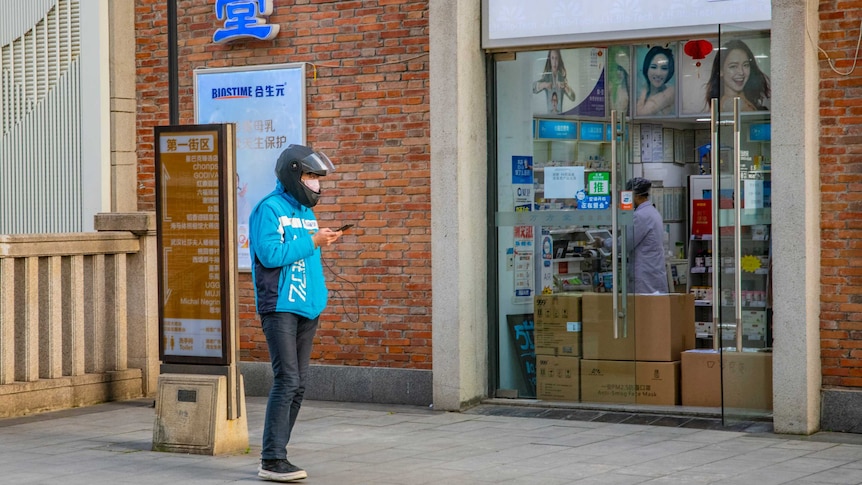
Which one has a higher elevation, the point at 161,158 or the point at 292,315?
the point at 161,158

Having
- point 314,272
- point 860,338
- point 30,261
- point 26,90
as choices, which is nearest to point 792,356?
point 860,338

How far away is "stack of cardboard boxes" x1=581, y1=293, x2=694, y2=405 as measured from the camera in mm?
10234

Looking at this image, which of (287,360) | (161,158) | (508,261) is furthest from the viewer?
(508,261)

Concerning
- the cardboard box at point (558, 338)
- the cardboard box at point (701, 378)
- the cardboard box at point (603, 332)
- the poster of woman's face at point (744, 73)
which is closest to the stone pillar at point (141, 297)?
the cardboard box at point (558, 338)

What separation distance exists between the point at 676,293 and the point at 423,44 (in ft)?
9.90

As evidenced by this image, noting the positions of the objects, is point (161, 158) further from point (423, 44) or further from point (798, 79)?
point (798, 79)

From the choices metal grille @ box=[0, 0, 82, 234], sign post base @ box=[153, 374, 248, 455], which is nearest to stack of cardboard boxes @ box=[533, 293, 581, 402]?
sign post base @ box=[153, 374, 248, 455]

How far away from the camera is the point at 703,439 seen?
8.98 m

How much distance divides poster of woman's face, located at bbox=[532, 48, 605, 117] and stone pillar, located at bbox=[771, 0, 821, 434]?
5.63ft

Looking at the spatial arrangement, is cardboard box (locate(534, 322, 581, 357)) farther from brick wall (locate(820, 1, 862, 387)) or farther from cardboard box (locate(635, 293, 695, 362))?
brick wall (locate(820, 1, 862, 387))

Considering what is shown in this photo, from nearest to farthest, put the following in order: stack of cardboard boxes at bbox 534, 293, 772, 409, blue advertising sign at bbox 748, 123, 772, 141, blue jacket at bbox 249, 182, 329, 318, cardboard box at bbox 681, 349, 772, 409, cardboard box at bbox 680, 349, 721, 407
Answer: blue jacket at bbox 249, 182, 329, 318 < cardboard box at bbox 681, 349, 772, 409 < blue advertising sign at bbox 748, 123, 772, 141 < cardboard box at bbox 680, 349, 721, 407 < stack of cardboard boxes at bbox 534, 293, 772, 409

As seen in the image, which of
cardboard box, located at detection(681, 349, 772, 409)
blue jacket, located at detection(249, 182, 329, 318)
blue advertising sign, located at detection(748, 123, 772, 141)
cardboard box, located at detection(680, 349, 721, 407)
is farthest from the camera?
cardboard box, located at detection(680, 349, 721, 407)

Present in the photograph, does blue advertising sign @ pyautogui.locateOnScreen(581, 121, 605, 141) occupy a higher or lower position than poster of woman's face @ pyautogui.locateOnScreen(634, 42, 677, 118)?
lower

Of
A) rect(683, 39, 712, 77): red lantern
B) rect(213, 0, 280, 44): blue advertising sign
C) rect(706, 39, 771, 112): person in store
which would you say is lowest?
rect(706, 39, 771, 112): person in store
